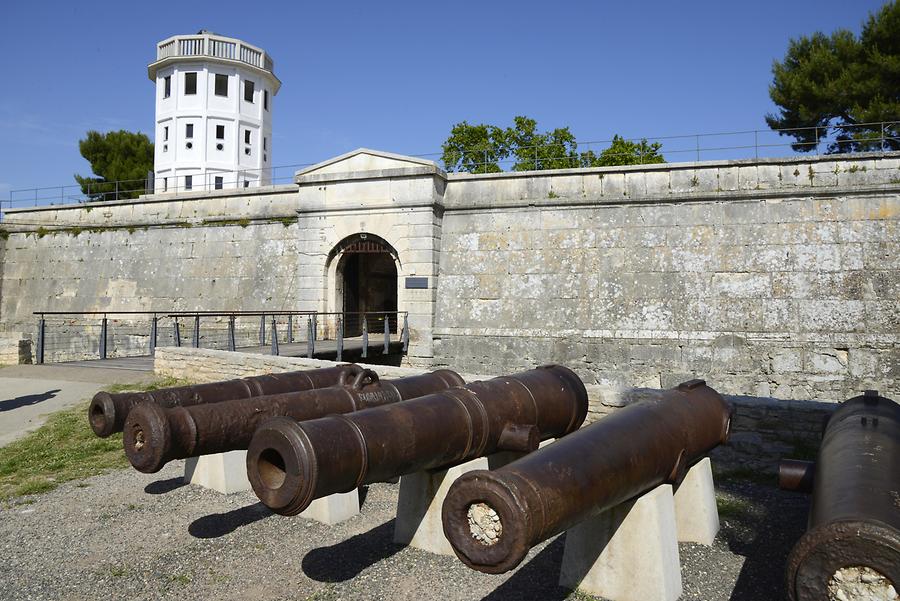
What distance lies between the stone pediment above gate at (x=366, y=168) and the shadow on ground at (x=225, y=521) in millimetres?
10136

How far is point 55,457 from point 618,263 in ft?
34.0

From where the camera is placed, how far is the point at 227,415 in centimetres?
482

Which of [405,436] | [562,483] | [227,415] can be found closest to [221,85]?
[227,415]

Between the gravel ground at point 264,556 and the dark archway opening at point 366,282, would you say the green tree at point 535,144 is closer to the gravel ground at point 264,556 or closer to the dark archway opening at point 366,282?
the dark archway opening at point 366,282

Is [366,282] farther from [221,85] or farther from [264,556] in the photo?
[221,85]

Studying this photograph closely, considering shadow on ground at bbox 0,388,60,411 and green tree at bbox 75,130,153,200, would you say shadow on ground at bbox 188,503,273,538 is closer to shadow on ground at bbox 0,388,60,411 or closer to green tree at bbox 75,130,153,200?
shadow on ground at bbox 0,388,60,411

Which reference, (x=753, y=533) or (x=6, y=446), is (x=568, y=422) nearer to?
(x=753, y=533)

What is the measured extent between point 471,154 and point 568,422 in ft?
104

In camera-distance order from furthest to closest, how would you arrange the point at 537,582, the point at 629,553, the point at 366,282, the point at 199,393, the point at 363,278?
the point at 366,282, the point at 363,278, the point at 199,393, the point at 537,582, the point at 629,553

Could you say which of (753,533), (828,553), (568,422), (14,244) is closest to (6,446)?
(568,422)

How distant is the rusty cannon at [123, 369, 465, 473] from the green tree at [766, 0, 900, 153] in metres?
18.8

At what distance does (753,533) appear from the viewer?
5250 mm

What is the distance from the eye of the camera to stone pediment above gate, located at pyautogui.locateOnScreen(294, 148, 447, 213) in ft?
49.1

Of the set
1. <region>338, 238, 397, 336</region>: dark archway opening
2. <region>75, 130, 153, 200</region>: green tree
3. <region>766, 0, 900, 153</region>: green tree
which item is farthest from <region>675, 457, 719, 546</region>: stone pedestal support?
<region>75, 130, 153, 200</region>: green tree
